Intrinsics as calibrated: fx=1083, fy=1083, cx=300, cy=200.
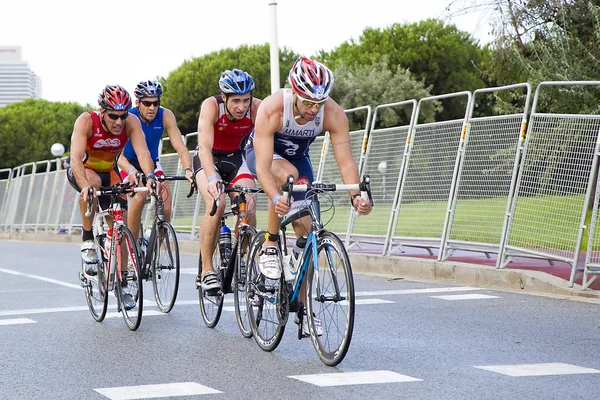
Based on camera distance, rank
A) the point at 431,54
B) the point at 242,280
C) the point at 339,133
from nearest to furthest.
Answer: the point at 339,133 → the point at 242,280 → the point at 431,54

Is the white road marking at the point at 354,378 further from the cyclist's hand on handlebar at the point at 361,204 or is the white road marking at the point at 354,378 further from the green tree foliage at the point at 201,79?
the green tree foliage at the point at 201,79

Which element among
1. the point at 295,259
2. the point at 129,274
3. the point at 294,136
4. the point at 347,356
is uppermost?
the point at 294,136

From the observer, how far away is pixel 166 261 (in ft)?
31.4

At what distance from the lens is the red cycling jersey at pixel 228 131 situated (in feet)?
29.2

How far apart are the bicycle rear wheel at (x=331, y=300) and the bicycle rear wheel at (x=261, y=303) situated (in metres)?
0.50

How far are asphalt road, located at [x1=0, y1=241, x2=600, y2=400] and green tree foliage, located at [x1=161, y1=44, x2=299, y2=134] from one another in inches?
2292

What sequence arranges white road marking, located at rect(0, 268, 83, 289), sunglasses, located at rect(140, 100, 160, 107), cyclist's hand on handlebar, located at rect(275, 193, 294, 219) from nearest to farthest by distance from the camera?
1. cyclist's hand on handlebar, located at rect(275, 193, 294, 219)
2. sunglasses, located at rect(140, 100, 160, 107)
3. white road marking, located at rect(0, 268, 83, 289)

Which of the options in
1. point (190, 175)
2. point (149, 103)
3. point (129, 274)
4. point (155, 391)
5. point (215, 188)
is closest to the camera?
point (155, 391)

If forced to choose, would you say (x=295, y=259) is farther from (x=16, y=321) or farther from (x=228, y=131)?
(x=16, y=321)

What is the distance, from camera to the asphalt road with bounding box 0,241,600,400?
20.0ft

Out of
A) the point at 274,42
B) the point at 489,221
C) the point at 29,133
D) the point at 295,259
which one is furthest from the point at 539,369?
the point at 29,133

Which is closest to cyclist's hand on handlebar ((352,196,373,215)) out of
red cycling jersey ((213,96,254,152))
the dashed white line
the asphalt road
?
the asphalt road

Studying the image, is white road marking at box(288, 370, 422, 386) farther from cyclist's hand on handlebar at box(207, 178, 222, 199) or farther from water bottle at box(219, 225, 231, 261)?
water bottle at box(219, 225, 231, 261)

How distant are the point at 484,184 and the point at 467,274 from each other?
120cm
